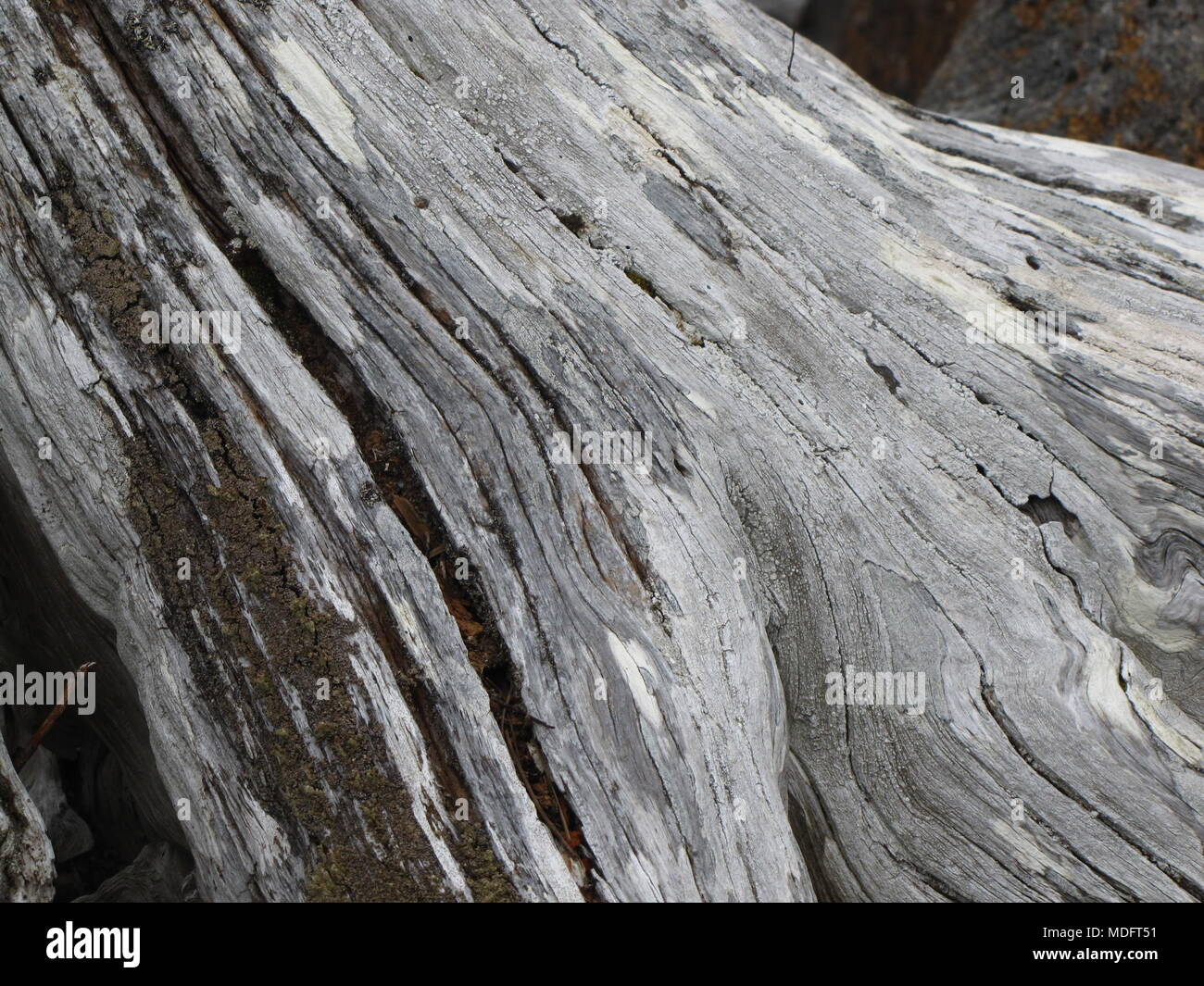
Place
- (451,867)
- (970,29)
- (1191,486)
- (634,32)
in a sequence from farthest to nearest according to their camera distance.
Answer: (970,29), (634,32), (1191,486), (451,867)

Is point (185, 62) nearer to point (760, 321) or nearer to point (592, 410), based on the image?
point (592, 410)

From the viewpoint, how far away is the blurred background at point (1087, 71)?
764cm

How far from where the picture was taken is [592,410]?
4.42 m

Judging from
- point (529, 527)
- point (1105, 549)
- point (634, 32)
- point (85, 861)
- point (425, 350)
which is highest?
point (634, 32)

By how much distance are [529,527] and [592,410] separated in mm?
649

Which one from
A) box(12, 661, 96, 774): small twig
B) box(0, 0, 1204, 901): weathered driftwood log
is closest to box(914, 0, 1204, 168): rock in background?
box(0, 0, 1204, 901): weathered driftwood log

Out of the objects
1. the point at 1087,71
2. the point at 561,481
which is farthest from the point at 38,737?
the point at 1087,71

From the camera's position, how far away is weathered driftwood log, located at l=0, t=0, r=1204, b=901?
4164 mm

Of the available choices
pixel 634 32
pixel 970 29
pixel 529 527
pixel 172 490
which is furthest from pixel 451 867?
pixel 970 29

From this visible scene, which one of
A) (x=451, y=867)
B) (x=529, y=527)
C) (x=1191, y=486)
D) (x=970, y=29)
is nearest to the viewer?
(x=451, y=867)

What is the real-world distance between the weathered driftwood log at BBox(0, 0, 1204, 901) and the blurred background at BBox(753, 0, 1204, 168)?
3.59 metres

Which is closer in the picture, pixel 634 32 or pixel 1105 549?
pixel 1105 549

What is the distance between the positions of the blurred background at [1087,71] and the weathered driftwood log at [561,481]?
3.59 meters

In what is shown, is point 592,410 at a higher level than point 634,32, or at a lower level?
lower
